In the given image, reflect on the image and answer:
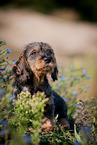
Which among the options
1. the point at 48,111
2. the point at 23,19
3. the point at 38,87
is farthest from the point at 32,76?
the point at 23,19

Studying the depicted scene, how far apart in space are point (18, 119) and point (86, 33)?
13.4 meters

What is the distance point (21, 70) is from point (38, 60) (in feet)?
1.31

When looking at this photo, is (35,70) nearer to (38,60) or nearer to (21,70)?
(38,60)

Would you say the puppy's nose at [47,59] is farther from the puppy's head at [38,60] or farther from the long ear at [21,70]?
the long ear at [21,70]

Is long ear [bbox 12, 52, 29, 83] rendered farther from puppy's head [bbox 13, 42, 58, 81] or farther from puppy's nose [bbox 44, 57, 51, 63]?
puppy's nose [bbox 44, 57, 51, 63]

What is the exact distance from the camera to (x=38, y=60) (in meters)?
3.21

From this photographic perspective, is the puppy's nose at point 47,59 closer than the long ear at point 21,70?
Yes

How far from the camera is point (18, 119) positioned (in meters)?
2.50

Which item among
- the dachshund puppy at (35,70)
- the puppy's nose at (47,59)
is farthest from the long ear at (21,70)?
the puppy's nose at (47,59)

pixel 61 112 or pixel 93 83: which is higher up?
pixel 61 112

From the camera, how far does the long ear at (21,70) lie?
3.34 metres

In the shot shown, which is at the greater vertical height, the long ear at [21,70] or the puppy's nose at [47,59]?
the puppy's nose at [47,59]

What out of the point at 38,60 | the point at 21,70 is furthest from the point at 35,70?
the point at 21,70

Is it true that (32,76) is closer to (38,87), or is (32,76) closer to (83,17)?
(38,87)
